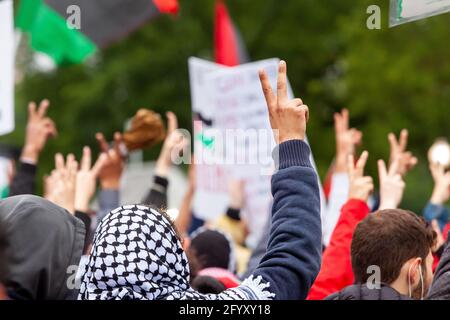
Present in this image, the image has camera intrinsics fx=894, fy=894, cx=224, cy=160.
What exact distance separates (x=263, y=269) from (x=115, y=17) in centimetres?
410

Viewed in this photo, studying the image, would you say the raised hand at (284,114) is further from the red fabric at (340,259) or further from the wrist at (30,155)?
the wrist at (30,155)

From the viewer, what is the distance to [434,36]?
58.8ft

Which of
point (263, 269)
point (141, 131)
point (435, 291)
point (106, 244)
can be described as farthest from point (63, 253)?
point (141, 131)

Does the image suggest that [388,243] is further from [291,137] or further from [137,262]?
[137,262]

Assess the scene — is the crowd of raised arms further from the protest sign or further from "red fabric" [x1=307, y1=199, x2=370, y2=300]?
the protest sign

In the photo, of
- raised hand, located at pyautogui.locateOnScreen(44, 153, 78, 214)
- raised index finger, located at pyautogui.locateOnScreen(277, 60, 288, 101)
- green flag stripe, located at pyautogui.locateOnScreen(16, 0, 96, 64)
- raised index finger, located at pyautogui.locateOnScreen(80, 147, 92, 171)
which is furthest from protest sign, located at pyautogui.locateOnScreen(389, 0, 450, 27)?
green flag stripe, located at pyautogui.locateOnScreen(16, 0, 96, 64)

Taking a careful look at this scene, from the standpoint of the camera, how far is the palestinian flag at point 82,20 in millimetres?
6031

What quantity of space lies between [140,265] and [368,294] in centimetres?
82

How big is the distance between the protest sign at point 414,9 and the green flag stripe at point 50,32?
141 inches

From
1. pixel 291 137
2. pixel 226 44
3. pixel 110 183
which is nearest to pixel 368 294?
pixel 291 137

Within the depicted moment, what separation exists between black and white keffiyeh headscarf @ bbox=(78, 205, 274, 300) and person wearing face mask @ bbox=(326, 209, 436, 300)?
592mm

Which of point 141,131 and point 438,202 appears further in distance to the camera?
point 141,131

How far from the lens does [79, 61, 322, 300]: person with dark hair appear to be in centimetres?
228
